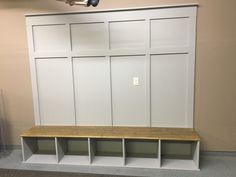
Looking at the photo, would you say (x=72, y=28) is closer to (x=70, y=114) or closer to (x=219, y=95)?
(x=70, y=114)

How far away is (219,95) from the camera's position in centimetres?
272

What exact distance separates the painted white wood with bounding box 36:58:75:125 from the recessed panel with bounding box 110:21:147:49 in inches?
29.6

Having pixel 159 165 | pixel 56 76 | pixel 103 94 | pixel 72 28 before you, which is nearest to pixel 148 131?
pixel 159 165

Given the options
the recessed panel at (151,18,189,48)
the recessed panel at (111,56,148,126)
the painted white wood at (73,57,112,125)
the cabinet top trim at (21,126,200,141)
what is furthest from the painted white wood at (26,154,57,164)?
the recessed panel at (151,18,189,48)

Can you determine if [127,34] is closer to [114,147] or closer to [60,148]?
[114,147]

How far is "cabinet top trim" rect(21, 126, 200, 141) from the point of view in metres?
2.56

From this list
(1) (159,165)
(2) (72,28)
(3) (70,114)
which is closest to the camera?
(1) (159,165)

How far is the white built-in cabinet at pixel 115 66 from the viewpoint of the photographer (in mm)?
2680

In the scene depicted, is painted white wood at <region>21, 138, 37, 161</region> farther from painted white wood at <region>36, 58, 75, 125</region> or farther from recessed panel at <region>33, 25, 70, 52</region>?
recessed panel at <region>33, 25, 70, 52</region>

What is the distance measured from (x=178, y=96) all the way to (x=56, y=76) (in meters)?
1.80

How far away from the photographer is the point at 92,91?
293cm

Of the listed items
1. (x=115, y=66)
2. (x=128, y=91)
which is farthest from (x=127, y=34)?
(x=128, y=91)

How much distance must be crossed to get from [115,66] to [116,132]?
0.93 meters

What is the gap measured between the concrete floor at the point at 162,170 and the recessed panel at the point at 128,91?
2.16 ft
